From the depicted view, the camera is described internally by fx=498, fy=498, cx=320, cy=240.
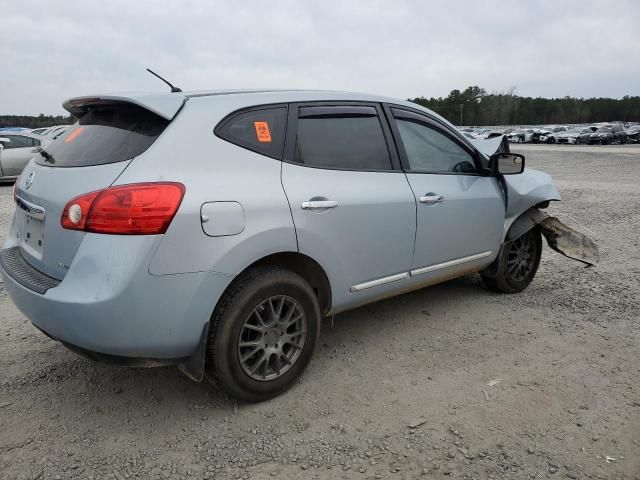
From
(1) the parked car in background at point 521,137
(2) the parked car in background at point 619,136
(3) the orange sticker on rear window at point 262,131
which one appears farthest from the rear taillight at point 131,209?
(1) the parked car in background at point 521,137

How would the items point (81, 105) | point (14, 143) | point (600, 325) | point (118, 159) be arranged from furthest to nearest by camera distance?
point (14, 143) → point (600, 325) → point (81, 105) → point (118, 159)

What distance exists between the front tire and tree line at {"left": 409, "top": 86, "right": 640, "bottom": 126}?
103 metres

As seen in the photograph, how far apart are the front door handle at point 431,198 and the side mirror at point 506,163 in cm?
72

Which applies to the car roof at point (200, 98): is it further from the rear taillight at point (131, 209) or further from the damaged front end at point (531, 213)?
the damaged front end at point (531, 213)

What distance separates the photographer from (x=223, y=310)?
8.29 ft

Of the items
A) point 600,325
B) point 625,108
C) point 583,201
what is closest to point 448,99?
point 625,108

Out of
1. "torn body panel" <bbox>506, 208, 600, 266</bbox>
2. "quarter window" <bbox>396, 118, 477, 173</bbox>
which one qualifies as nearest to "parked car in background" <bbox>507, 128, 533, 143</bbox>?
"torn body panel" <bbox>506, 208, 600, 266</bbox>

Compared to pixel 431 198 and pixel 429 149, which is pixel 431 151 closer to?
pixel 429 149

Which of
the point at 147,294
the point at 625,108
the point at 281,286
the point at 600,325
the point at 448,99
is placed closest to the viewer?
the point at 147,294

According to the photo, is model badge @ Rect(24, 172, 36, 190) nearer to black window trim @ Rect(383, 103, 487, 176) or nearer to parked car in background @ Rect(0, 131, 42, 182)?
black window trim @ Rect(383, 103, 487, 176)

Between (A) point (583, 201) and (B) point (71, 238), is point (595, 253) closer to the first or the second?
(B) point (71, 238)

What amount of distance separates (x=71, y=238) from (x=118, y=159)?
44 cm

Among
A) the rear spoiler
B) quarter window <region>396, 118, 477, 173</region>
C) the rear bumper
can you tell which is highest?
the rear spoiler

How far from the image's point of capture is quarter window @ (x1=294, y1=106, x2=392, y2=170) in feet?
9.78
